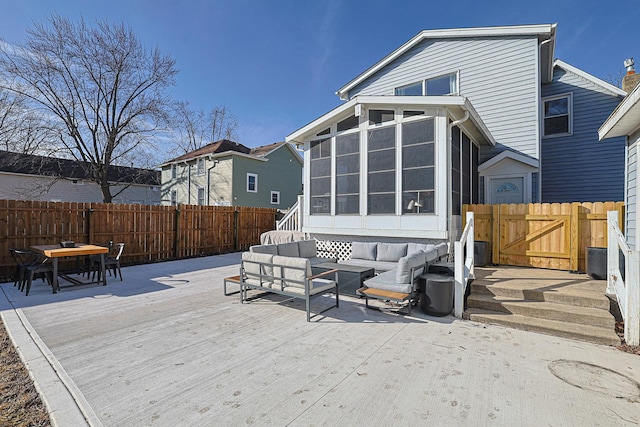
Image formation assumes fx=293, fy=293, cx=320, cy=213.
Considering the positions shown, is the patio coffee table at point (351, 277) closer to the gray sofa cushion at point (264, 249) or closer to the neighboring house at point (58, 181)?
the gray sofa cushion at point (264, 249)

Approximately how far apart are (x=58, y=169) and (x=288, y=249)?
23.1 m

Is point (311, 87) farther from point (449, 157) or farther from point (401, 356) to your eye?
point (401, 356)

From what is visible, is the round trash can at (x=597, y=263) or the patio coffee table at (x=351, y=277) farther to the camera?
the patio coffee table at (x=351, y=277)

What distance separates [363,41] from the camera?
44.8 feet

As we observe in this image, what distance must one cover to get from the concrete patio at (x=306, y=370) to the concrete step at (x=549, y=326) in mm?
152

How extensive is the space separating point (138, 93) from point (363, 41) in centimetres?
1362

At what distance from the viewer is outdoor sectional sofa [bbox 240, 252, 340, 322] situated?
4.71 m

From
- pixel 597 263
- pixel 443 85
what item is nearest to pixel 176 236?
pixel 443 85

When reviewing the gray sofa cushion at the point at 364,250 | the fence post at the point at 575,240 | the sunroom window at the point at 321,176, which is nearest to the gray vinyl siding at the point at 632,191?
the fence post at the point at 575,240

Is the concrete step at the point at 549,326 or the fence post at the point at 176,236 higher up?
the fence post at the point at 176,236

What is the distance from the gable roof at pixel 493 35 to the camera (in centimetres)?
912

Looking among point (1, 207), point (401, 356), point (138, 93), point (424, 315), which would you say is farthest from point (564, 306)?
point (138, 93)

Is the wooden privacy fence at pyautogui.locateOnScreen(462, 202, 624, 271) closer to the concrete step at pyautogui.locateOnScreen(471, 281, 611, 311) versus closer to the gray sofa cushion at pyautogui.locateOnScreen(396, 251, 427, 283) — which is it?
the concrete step at pyautogui.locateOnScreen(471, 281, 611, 311)

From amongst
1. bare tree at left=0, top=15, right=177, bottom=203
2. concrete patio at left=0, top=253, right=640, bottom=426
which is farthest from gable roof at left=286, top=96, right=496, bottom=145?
bare tree at left=0, top=15, right=177, bottom=203
